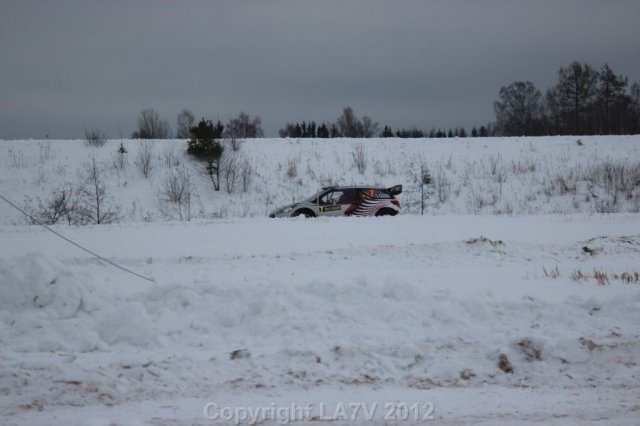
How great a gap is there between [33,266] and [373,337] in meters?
4.50

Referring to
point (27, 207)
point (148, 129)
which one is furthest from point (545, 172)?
point (148, 129)

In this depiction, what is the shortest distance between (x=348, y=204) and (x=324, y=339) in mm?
12005


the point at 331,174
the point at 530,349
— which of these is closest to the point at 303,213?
the point at 331,174

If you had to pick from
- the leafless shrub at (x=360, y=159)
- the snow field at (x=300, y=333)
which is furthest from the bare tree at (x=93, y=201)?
the leafless shrub at (x=360, y=159)

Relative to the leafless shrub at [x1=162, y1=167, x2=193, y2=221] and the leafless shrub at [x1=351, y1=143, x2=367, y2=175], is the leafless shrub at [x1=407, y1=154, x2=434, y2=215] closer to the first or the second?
the leafless shrub at [x1=351, y1=143, x2=367, y2=175]

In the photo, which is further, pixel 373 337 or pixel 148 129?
pixel 148 129

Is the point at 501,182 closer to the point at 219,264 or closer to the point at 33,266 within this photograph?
the point at 219,264

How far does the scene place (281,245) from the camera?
12.4 metres

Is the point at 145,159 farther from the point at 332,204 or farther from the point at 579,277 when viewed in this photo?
the point at 579,277

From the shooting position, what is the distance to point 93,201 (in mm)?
24812

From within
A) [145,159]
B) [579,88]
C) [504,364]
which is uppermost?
[579,88]

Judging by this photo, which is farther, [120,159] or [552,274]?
[120,159]

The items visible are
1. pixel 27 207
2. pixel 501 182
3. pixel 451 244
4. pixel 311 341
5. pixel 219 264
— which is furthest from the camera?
pixel 501 182

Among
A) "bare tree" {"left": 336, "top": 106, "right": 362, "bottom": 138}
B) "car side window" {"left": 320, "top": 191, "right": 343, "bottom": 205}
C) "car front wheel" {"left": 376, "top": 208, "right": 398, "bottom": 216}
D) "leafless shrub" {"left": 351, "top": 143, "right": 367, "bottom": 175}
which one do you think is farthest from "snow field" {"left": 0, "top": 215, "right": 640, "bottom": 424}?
"bare tree" {"left": 336, "top": 106, "right": 362, "bottom": 138}
